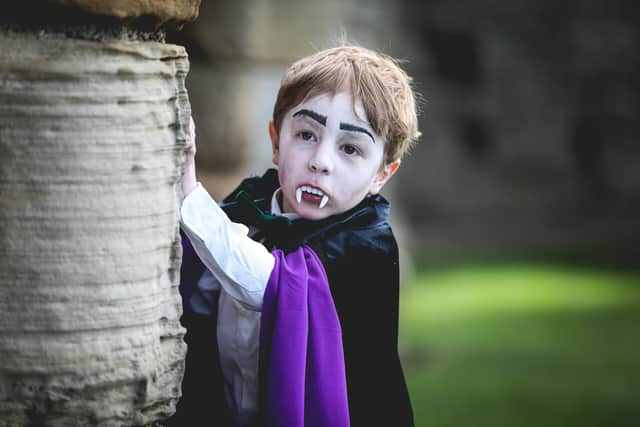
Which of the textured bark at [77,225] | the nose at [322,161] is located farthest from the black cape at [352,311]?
the textured bark at [77,225]

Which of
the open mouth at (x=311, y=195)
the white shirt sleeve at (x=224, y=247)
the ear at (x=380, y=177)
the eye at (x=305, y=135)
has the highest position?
the eye at (x=305, y=135)

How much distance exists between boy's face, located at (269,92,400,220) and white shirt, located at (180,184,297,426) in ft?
0.40

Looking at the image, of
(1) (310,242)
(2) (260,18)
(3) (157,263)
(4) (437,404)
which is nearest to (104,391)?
(3) (157,263)

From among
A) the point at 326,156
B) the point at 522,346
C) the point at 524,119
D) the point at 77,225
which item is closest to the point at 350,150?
the point at 326,156

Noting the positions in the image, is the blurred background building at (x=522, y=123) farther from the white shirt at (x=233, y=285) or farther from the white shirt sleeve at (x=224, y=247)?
the white shirt sleeve at (x=224, y=247)

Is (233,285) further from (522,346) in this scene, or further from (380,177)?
(522,346)

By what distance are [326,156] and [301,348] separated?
1.12ft

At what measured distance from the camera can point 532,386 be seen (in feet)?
18.9

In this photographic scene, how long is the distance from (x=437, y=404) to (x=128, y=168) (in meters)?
4.15

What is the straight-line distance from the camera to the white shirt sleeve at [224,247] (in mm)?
1780

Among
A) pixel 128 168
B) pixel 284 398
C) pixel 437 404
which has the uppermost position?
pixel 128 168

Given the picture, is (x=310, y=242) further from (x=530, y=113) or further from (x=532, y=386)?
(x=530, y=113)

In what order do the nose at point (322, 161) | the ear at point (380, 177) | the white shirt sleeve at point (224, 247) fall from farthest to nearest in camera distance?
the ear at point (380, 177) → the nose at point (322, 161) → the white shirt sleeve at point (224, 247)

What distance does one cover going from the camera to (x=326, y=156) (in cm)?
191
